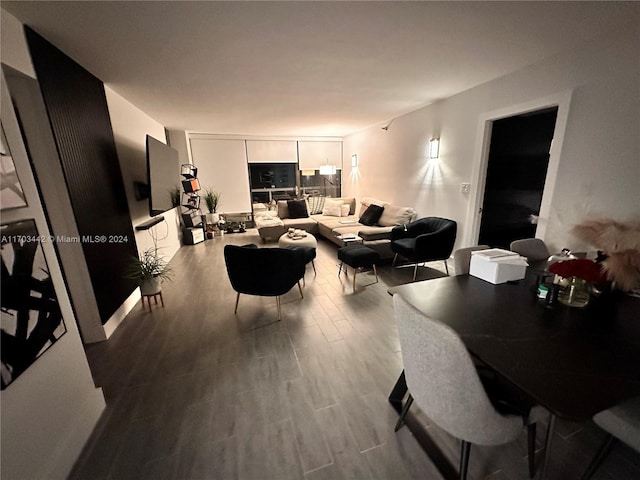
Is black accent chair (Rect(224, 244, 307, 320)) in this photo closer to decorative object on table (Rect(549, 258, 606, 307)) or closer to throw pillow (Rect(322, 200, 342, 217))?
decorative object on table (Rect(549, 258, 606, 307))

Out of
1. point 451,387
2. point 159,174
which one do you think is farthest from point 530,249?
point 159,174

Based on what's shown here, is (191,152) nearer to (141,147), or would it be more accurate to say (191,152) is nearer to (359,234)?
(141,147)

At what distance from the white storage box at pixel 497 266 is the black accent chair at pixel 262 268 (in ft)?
5.08

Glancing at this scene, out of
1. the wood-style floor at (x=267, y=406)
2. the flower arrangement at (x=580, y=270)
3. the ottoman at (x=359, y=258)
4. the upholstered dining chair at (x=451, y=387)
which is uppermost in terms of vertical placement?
the flower arrangement at (x=580, y=270)

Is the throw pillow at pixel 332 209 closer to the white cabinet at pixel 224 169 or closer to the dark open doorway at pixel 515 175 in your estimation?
the white cabinet at pixel 224 169

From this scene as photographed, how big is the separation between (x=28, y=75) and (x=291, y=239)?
3.20 meters

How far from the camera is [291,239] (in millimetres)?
4328

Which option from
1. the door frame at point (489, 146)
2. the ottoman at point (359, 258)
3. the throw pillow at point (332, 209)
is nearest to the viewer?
the door frame at point (489, 146)

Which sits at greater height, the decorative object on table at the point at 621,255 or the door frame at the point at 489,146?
the door frame at the point at 489,146

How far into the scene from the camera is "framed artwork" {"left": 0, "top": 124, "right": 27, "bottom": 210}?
1.15 m

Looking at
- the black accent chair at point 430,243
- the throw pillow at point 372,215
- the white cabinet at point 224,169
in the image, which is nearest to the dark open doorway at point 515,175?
the black accent chair at point 430,243

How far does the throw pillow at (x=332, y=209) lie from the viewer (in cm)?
623

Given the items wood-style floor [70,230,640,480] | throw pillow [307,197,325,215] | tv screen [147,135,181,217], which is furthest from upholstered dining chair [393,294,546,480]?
throw pillow [307,197,325,215]

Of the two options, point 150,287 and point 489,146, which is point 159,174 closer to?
point 150,287
